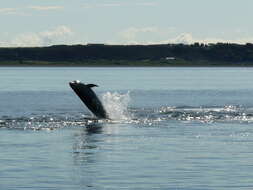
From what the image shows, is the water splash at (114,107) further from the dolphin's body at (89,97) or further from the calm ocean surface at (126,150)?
the dolphin's body at (89,97)

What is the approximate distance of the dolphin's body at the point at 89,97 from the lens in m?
58.2

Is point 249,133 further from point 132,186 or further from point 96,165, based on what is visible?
point 132,186

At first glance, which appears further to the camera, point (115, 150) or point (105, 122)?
point (105, 122)

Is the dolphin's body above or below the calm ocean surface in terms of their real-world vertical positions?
above

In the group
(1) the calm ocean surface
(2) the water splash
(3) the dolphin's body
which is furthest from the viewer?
(2) the water splash

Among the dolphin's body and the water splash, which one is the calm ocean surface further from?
the dolphin's body

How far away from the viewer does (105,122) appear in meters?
57.2

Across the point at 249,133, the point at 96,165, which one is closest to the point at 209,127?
the point at 249,133

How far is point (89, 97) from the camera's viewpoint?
59062 mm

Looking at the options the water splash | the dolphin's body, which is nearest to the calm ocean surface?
the water splash

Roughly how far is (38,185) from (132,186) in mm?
3000

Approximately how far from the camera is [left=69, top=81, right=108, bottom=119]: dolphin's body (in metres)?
58.2

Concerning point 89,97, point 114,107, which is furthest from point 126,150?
point 114,107

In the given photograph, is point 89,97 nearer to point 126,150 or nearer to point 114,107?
point 114,107
